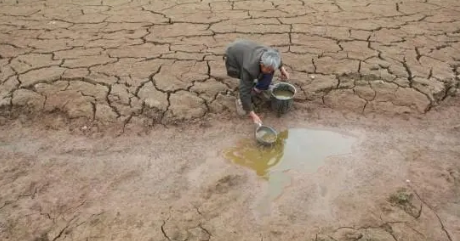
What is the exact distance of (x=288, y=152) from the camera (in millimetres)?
3422

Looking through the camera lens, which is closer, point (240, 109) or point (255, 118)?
point (255, 118)

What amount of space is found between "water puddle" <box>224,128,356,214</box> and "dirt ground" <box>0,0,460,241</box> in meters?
0.07

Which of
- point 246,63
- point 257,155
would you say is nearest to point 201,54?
point 246,63

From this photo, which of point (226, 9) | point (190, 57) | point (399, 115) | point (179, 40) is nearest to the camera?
point (399, 115)

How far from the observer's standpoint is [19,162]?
336cm

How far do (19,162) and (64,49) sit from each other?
6.19 ft

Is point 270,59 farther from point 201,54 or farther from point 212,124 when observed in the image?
point 201,54

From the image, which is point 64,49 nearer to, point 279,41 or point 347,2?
point 279,41

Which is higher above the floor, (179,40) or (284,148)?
(179,40)

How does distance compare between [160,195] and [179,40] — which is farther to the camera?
[179,40]

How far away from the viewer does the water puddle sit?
3225 mm

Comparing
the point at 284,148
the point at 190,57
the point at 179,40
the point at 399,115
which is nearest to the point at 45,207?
the point at 284,148

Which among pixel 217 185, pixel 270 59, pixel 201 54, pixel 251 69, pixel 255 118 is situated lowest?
pixel 217 185

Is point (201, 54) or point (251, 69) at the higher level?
point (251, 69)
